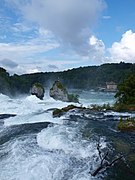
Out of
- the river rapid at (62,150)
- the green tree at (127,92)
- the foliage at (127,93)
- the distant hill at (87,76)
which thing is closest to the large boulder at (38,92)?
the foliage at (127,93)

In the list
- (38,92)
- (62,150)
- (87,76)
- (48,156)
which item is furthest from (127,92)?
(87,76)

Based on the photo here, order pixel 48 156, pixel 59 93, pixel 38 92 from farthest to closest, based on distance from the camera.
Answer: pixel 38 92
pixel 59 93
pixel 48 156

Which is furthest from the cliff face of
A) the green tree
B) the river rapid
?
the river rapid

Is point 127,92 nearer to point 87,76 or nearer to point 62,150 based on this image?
point 62,150

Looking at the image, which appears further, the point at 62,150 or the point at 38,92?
the point at 38,92

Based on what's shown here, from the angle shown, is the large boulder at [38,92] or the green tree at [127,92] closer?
the green tree at [127,92]

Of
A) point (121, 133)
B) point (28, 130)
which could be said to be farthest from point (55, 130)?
point (121, 133)

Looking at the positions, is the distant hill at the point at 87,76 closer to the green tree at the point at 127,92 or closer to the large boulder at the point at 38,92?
the large boulder at the point at 38,92

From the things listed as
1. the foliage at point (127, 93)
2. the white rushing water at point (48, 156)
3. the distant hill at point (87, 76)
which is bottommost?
the white rushing water at point (48, 156)

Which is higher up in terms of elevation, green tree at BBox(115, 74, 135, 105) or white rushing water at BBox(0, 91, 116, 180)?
green tree at BBox(115, 74, 135, 105)

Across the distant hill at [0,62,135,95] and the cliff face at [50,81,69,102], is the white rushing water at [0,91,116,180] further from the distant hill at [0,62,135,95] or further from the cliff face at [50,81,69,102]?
the distant hill at [0,62,135,95]

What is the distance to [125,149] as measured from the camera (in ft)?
57.3

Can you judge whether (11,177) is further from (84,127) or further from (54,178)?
(84,127)

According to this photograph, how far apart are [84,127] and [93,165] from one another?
895cm
